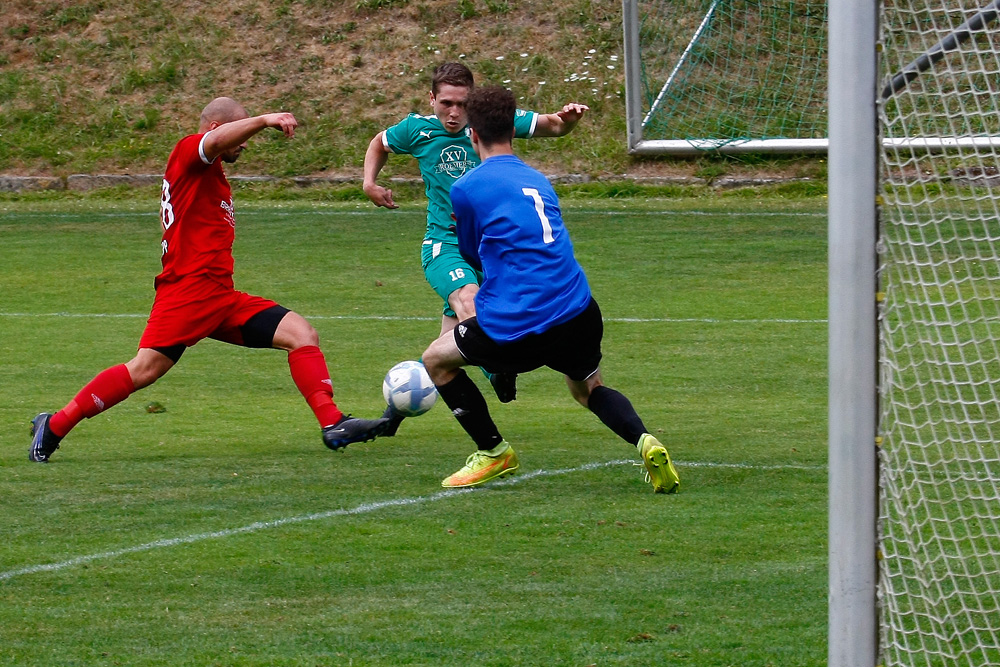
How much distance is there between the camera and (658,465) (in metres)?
5.95

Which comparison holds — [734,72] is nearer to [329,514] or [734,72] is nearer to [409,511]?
[409,511]

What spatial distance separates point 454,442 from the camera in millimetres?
7426

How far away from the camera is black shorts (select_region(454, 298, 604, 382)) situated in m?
5.90

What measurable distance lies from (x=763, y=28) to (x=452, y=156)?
407 inches

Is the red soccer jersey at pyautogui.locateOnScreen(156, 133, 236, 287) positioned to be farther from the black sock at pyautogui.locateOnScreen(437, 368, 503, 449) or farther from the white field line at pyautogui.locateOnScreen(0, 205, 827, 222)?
the white field line at pyautogui.locateOnScreen(0, 205, 827, 222)

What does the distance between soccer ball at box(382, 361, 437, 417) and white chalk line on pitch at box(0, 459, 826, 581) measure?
528mm

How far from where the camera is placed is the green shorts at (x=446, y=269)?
289 inches

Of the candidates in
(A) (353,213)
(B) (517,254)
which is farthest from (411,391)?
(A) (353,213)

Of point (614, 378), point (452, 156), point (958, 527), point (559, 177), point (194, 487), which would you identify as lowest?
point (559, 177)

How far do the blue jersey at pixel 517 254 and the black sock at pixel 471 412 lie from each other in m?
0.46

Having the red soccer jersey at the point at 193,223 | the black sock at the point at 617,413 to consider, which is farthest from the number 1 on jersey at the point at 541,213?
the red soccer jersey at the point at 193,223

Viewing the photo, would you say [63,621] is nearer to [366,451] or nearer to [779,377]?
[366,451]

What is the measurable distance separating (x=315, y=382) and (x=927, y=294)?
3391 millimetres

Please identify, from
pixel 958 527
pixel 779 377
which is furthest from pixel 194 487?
pixel 779 377
